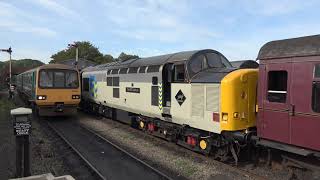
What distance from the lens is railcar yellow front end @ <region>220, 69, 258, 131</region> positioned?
9.21 metres

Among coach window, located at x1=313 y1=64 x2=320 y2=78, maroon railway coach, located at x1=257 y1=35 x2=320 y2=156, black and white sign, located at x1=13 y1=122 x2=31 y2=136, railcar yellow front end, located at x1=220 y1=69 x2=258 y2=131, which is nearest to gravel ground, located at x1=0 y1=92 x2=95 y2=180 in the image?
black and white sign, located at x1=13 y1=122 x2=31 y2=136

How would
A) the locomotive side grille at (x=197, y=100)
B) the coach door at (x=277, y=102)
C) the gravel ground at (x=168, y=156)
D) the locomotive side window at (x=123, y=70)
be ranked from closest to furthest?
1. the coach door at (x=277, y=102)
2. the gravel ground at (x=168, y=156)
3. the locomotive side grille at (x=197, y=100)
4. the locomotive side window at (x=123, y=70)

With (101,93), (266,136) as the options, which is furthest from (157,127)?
(101,93)

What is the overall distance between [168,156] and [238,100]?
2.94m

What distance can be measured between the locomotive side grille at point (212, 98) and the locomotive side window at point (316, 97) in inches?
110

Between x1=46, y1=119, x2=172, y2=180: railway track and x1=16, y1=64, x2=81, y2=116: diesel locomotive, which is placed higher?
x1=16, y1=64, x2=81, y2=116: diesel locomotive

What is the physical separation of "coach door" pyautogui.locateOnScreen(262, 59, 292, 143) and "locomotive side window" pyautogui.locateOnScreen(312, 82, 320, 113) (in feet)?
1.87

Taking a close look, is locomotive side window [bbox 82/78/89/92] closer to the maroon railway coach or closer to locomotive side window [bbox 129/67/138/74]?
locomotive side window [bbox 129/67/138/74]

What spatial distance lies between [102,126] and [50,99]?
3667 millimetres

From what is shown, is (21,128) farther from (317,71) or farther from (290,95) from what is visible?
(317,71)

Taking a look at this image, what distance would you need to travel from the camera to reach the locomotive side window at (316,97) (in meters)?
7.12

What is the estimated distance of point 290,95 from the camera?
7.68 m

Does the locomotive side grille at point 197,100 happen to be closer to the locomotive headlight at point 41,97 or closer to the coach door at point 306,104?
the coach door at point 306,104

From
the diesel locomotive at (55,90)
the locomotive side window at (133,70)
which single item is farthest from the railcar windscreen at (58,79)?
the locomotive side window at (133,70)
